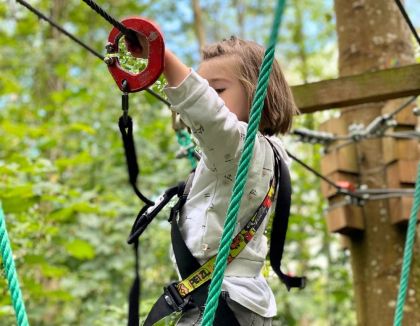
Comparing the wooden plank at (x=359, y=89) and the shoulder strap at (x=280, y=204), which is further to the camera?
the wooden plank at (x=359, y=89)

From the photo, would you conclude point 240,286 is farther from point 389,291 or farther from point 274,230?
point 389,291

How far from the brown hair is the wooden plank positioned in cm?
90

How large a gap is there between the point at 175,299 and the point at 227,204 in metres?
0.21

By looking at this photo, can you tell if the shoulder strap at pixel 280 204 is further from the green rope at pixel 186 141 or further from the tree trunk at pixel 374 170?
the tree trunk at pixel 374 170

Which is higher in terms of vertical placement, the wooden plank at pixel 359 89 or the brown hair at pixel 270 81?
the wooden plank at pixel 359 89

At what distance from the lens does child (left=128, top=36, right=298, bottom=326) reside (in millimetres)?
1121

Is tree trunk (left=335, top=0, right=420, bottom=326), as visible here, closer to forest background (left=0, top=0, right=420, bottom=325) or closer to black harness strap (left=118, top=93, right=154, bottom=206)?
forest background (left=0, top=0, right=420, bottom=325)

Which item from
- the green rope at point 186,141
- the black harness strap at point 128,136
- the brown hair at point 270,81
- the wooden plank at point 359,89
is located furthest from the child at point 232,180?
the wooden plank at point 359,89

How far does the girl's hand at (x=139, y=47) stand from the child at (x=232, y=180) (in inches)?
6.1

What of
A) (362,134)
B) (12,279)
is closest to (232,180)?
(12,279)

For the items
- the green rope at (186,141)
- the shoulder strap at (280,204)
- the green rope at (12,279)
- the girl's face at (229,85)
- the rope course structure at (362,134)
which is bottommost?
the green rope at (12,279)

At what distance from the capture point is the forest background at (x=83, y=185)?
2.88m

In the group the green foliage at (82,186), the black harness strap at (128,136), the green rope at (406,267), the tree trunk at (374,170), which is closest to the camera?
the black harness strap at (128,136)

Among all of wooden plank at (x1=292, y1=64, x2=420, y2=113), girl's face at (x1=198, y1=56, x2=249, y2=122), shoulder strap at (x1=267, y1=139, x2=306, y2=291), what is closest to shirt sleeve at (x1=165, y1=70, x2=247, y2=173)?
girl's face at (x1=198, y1=56, x2=249, y2=122)
